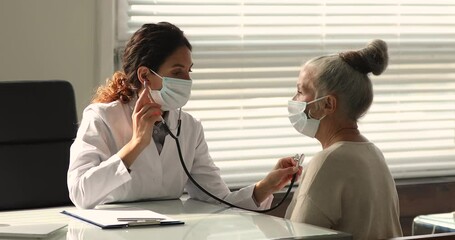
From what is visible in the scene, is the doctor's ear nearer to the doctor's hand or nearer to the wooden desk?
the doctor's hand

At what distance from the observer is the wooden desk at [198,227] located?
2189 mm

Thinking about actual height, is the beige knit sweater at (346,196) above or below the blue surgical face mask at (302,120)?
below

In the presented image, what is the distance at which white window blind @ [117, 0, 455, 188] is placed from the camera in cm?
379

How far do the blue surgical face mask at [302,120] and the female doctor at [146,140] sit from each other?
0.21 metres

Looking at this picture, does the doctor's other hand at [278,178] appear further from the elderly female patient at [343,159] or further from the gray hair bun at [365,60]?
the gray hair bun at [365,60]

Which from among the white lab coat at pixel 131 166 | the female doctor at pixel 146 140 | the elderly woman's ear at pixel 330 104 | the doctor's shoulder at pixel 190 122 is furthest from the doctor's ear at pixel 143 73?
the elderly woman's ear at pixel 330 104

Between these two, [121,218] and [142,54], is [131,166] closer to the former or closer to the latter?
[142,54]

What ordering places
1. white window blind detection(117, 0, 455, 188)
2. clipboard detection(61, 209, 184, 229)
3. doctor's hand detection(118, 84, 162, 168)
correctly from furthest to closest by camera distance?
1. white window blind detection(117, 0, 455, 188)
2. doctor's hand detection(118, 84, 162, 168)
3. clipboard detection(61, 209, 184, 229)

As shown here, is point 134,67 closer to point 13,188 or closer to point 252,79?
point 13,188

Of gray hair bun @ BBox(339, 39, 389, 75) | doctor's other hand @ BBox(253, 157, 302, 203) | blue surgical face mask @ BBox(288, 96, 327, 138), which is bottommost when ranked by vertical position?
doctor's other hand @ BBox(253, 157, 302, 203)

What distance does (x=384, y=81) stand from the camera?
4145 mm

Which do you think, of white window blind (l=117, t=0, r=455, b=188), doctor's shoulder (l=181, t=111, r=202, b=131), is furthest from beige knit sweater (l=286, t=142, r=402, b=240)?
white window blind (l=117, t=0, r=455, b=188)

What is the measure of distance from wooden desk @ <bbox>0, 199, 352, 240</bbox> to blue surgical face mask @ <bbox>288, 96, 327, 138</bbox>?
300 millimetres

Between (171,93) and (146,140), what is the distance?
0.67 feet
